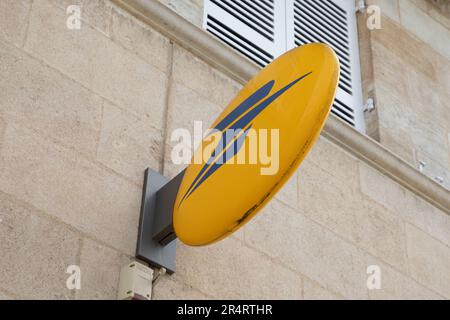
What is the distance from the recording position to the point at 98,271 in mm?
4680

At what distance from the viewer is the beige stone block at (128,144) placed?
5.14m

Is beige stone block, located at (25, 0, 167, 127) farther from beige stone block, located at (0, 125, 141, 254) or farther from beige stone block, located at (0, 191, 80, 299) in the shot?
beige stone block, located at (0, 191, 80, 299)

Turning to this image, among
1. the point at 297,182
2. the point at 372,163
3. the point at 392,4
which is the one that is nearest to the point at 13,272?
the point at 297,182

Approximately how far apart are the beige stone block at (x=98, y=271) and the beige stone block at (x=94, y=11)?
1.53 meters

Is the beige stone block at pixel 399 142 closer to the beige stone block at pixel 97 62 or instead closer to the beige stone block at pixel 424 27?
the beige stone block at pixel 424 27

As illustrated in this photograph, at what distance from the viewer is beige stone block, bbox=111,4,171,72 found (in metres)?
5.79

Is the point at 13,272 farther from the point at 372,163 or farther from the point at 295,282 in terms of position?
the point at 372,163

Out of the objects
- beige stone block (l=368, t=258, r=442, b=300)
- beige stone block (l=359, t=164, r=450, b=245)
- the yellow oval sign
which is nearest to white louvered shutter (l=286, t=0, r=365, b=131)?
beige stone block (l=359, t=164, r=450, b=245)

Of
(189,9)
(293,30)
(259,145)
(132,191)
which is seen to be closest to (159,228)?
(132,191)

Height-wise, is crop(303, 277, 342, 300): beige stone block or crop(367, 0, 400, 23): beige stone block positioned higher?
crop(367, 0, 400, 23): beige stone block

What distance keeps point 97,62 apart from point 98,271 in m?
1.38

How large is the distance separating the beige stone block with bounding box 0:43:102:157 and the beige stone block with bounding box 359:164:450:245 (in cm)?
234

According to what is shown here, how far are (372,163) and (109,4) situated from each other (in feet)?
7.57

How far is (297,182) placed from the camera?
20.1ft
